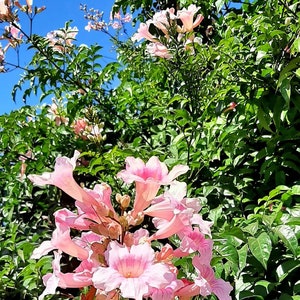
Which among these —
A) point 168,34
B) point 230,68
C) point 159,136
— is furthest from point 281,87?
point 159,136

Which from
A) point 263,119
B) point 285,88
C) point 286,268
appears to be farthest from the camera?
point 263,119

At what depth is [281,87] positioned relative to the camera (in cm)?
226

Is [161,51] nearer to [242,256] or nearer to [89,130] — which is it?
[89,130]

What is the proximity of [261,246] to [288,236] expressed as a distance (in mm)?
117

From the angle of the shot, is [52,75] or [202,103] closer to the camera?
[202,103]

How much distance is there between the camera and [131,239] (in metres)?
1.03

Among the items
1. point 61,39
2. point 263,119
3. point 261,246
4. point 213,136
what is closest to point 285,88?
Result: point 263,119

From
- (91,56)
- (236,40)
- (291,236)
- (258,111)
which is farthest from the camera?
(91,56)

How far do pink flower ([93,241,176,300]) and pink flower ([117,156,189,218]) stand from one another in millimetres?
152

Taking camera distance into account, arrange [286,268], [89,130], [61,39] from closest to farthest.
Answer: [286,268]
[89,130]
[61,39]

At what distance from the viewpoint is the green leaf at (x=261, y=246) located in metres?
1.69

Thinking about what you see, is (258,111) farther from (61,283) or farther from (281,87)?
(61,283)

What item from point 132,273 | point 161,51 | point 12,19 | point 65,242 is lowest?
point 132,273

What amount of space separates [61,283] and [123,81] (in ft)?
10.3
